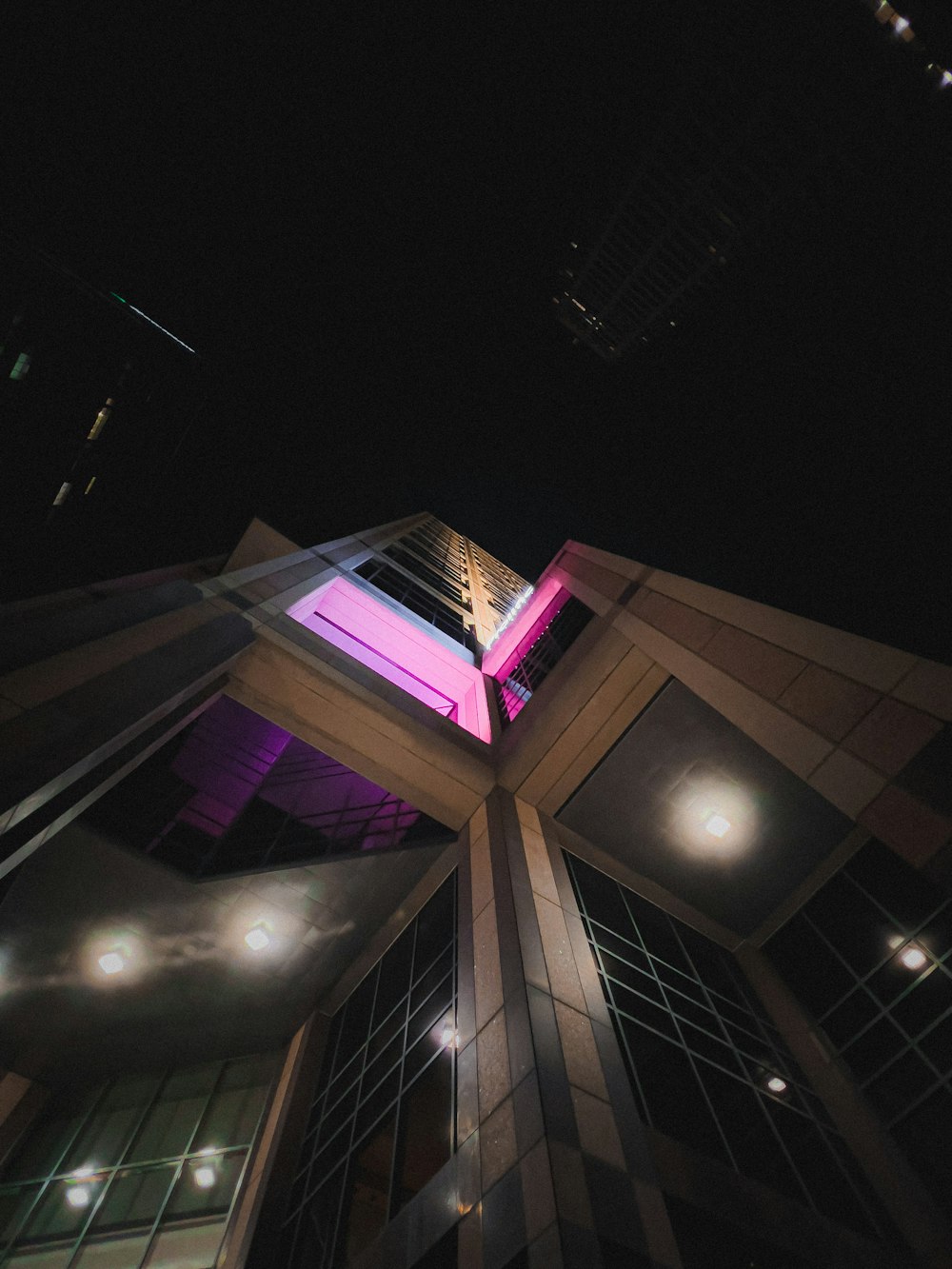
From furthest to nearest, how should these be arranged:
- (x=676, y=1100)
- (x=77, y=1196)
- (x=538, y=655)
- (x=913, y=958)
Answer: (x=538, y=655) < (x=77, y=1196) < (x=913, y=958) < (x=676, y=1100)

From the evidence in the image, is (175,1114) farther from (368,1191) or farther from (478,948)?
(478,948)

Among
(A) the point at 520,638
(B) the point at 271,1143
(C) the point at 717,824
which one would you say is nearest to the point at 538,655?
(A) the point at 520,638

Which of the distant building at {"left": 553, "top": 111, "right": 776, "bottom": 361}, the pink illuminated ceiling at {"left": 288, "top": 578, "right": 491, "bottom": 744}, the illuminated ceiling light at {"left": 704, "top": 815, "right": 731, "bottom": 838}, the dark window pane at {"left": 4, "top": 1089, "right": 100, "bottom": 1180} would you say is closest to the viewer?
the distant building at {"left": 553, "top": 111, "right": 776, "bottom": 361}

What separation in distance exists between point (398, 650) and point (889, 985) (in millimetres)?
13431

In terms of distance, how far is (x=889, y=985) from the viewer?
8953 mm

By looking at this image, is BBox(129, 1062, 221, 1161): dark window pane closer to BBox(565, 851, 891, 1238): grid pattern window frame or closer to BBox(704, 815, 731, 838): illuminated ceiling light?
BBox(565, 851, 891, 1238): grid pattern window frame

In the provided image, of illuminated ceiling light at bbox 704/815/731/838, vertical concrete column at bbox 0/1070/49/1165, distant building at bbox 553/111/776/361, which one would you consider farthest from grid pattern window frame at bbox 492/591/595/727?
vertical concrete column at bbox 0/1070/49/1165

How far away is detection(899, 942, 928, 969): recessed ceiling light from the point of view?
865cm

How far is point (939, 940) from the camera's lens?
27.9 feet

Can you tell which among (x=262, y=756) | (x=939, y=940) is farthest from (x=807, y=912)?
(x=262, y=756)

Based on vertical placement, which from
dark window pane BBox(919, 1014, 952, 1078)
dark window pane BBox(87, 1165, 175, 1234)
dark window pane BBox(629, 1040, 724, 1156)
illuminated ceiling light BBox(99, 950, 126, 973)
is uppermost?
dark window pane BBox(919, 1014, 952, 1078)

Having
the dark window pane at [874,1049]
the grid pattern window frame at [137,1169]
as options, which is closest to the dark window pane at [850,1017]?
the dark window pane at [874,1049]

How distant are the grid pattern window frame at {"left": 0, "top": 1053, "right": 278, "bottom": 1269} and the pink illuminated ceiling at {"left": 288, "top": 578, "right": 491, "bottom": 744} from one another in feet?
30.8

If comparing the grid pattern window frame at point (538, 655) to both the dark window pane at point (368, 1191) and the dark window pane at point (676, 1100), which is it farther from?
the dark window pane at point (368, 1191)
